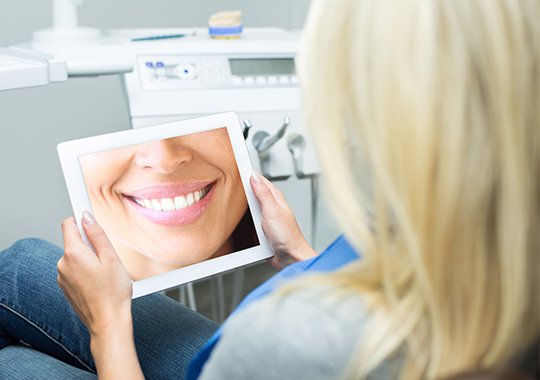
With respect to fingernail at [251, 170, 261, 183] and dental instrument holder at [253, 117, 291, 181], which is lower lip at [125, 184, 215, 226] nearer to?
fingernail at [251, 170, 261, 183]

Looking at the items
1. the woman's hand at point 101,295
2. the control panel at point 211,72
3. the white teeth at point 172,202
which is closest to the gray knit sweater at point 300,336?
the woman's hand at point 101,295

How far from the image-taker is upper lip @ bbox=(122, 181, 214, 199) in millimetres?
1033

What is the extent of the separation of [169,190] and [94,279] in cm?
23

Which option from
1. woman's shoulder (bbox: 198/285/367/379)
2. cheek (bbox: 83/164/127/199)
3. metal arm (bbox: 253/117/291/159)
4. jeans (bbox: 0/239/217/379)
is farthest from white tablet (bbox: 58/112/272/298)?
woman's shoulder (bbox: 198/285/367/379)

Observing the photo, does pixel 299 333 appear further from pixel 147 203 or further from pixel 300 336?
pixel 147 203

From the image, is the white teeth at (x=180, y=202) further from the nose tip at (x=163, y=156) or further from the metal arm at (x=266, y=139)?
the metal arm at (x=266, y=139)

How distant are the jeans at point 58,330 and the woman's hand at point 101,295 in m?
0.13

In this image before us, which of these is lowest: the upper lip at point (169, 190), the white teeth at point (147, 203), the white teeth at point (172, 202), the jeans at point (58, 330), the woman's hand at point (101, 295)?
the jeans at point (58, 330)

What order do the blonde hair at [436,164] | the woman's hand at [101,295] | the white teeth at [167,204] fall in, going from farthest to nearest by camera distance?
the white teeth at [167,204]
the woman's hand at [101,295]
the blonde hair at [436,164]

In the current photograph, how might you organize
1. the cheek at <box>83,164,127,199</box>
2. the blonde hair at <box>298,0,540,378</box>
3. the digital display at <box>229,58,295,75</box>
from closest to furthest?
1. the blonde hair at <box>298,0,540,378</box>
2. the cheek at <box>83,164,127,199</box>
3. the digital display at <box>229,58,295,75</box>

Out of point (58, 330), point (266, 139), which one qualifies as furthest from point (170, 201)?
point (266, 139)

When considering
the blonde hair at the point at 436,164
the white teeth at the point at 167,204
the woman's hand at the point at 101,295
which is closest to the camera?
the blonde hair at the point at 436,164

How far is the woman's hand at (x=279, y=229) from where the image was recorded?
1.00 m

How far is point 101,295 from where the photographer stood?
2.81ft
